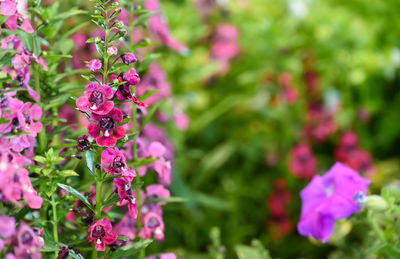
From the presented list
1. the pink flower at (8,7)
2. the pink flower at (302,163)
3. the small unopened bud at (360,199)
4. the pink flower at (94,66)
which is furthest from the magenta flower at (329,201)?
the pink flower at (302,163)

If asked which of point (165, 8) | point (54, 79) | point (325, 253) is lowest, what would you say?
point (325, 253)

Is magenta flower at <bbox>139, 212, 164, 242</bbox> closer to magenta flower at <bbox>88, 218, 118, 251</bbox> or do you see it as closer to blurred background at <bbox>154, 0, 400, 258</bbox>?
magenta flower at <bbox>88, 218, 118, 251</bbox>

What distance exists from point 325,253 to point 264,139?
1.70 ft

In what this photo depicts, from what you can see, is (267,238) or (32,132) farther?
(267,238)

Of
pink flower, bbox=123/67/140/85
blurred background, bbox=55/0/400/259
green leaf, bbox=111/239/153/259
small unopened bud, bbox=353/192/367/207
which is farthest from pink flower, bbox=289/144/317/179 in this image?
pink flower, bbox=123/67/140/85

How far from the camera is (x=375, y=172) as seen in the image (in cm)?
204

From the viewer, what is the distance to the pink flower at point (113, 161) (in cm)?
74

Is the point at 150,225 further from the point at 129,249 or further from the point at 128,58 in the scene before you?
the point at 128,58

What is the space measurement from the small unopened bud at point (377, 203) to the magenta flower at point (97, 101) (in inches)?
22.7

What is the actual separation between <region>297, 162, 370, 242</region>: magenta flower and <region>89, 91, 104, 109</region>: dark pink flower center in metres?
0.57

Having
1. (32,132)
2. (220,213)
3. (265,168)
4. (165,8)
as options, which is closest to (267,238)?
(220,213)

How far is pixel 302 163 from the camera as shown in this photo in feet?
6.50

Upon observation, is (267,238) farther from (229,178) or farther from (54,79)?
(54,79)

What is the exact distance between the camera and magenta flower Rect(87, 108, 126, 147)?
2.34 ft
